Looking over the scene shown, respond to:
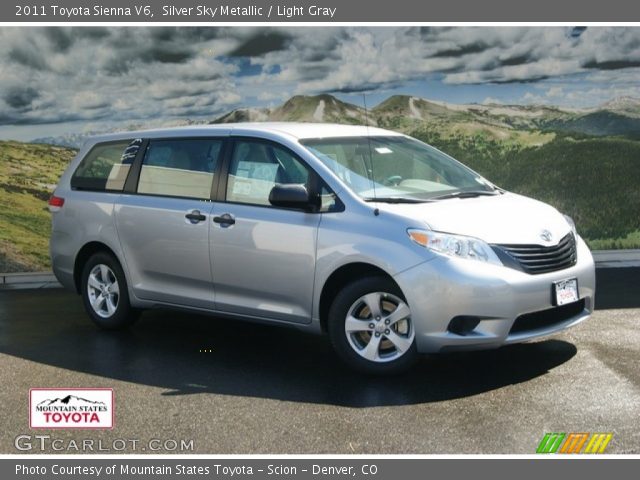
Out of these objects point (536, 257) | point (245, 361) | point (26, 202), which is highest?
point (536, 257)

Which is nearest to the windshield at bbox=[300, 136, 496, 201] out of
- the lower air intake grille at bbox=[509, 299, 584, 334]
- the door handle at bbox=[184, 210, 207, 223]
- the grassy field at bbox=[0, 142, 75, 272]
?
the door handle at bbox=[184, 210, 207, 223]

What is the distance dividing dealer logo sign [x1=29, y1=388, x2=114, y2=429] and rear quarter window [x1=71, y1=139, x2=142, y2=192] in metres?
2.61

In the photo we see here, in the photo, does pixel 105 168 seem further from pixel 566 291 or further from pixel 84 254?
pixel 566 291

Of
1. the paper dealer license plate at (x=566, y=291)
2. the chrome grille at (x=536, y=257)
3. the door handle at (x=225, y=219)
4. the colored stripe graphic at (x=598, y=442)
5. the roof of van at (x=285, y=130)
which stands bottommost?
the colored stripe graphic at (x=598, y=442)

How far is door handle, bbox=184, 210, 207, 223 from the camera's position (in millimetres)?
7754

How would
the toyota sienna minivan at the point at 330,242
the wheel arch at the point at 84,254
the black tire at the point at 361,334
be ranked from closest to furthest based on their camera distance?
the toyota sienna minivan at the point at 330,242, the black tire at the point at 361,334, the wheel arch at the point at 84,254

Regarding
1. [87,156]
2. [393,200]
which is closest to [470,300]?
[393,200]

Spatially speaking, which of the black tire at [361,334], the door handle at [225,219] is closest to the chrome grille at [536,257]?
the black tire at [361,334]

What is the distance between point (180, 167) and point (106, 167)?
40.8 inches

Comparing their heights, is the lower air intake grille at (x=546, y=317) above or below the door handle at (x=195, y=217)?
below

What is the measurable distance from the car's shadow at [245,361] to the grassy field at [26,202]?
3.06 m

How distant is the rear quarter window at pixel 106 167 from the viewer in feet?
28.4

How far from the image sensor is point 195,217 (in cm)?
780

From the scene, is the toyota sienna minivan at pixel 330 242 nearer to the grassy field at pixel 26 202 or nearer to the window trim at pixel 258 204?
the window trim at pixel 258 204
